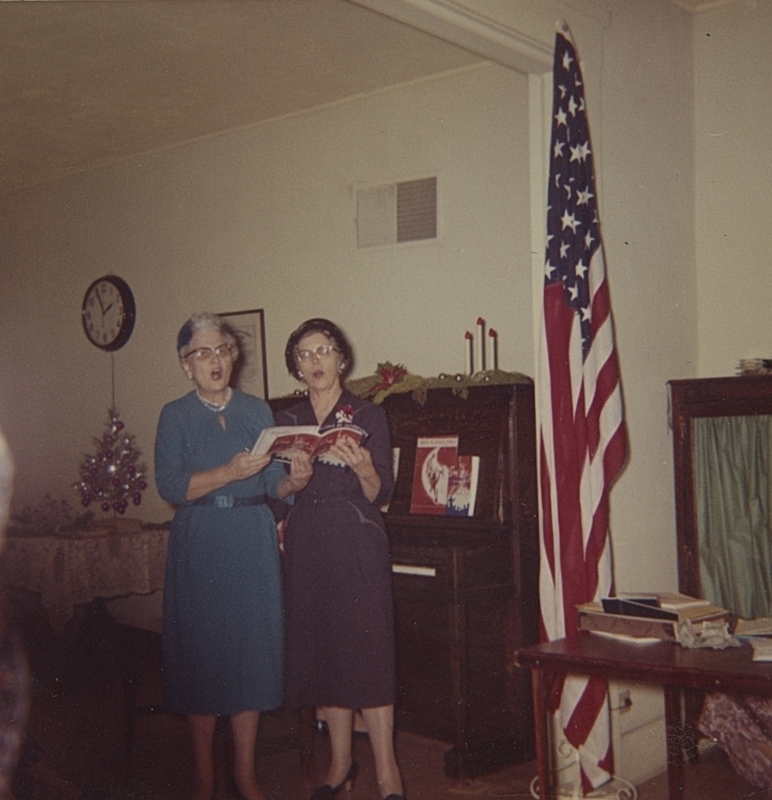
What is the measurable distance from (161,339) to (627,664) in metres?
4.90

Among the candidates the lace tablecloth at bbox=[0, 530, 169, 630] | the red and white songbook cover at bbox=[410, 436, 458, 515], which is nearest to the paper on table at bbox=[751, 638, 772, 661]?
the red and white songbook cover at bbox=[410, 436, 458, 515]

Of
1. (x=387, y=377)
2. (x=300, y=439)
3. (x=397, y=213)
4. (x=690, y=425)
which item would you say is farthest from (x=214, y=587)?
(x=397, y=213)

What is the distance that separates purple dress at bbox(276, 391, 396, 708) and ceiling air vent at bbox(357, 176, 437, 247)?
198 centimetres

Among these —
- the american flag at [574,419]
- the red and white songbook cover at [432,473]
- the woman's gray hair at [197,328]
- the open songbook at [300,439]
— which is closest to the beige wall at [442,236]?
the american flag at [574,419]

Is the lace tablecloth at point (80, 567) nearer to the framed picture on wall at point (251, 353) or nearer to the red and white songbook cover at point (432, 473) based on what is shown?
the framed picture on wall at point (251, 353)

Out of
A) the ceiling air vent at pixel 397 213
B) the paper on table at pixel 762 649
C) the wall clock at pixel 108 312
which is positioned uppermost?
the ceiling air vent at pixel 397 213

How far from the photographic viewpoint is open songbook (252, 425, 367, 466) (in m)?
3.27

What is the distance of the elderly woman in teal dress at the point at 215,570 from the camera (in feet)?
11.0

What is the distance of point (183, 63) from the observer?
16.6 ft

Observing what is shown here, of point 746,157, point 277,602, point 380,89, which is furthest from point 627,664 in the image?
point 380,89

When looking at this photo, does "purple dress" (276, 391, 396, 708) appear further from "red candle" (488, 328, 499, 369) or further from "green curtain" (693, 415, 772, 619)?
"green curtain" (693, 415, 772, 619)

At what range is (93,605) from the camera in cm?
588

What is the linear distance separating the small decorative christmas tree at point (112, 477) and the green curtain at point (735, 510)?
11.6 feet

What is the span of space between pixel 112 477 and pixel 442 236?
2.70 meters
